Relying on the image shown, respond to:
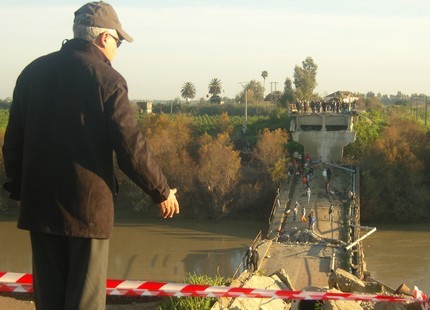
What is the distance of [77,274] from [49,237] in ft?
0.74

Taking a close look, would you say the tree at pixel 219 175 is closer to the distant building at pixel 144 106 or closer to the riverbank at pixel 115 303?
the riverbank at pixel 115 303

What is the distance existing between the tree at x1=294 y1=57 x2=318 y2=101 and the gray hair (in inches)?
2496

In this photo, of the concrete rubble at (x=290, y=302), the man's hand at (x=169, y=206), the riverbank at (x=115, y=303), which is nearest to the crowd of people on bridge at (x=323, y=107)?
the concrete rubble at (x=290, y=302)

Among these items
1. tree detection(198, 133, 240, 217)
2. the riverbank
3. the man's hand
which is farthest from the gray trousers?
tree detection(198, 133, 240, 217)

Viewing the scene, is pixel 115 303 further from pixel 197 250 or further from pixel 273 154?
pixel 273 154

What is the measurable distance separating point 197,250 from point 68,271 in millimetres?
25725

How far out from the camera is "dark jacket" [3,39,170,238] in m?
2.67

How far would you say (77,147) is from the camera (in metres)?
2.69

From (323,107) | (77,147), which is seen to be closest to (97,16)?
(77,147)

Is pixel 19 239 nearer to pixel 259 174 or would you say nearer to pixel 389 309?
pixel 259 174

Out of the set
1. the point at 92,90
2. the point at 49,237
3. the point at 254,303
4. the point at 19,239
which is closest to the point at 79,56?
the point at 92,90

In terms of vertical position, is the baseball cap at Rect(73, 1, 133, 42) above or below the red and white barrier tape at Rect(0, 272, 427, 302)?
above

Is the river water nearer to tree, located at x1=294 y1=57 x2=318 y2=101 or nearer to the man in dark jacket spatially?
the man in dark jacket

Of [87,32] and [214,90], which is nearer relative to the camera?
[87,32]
